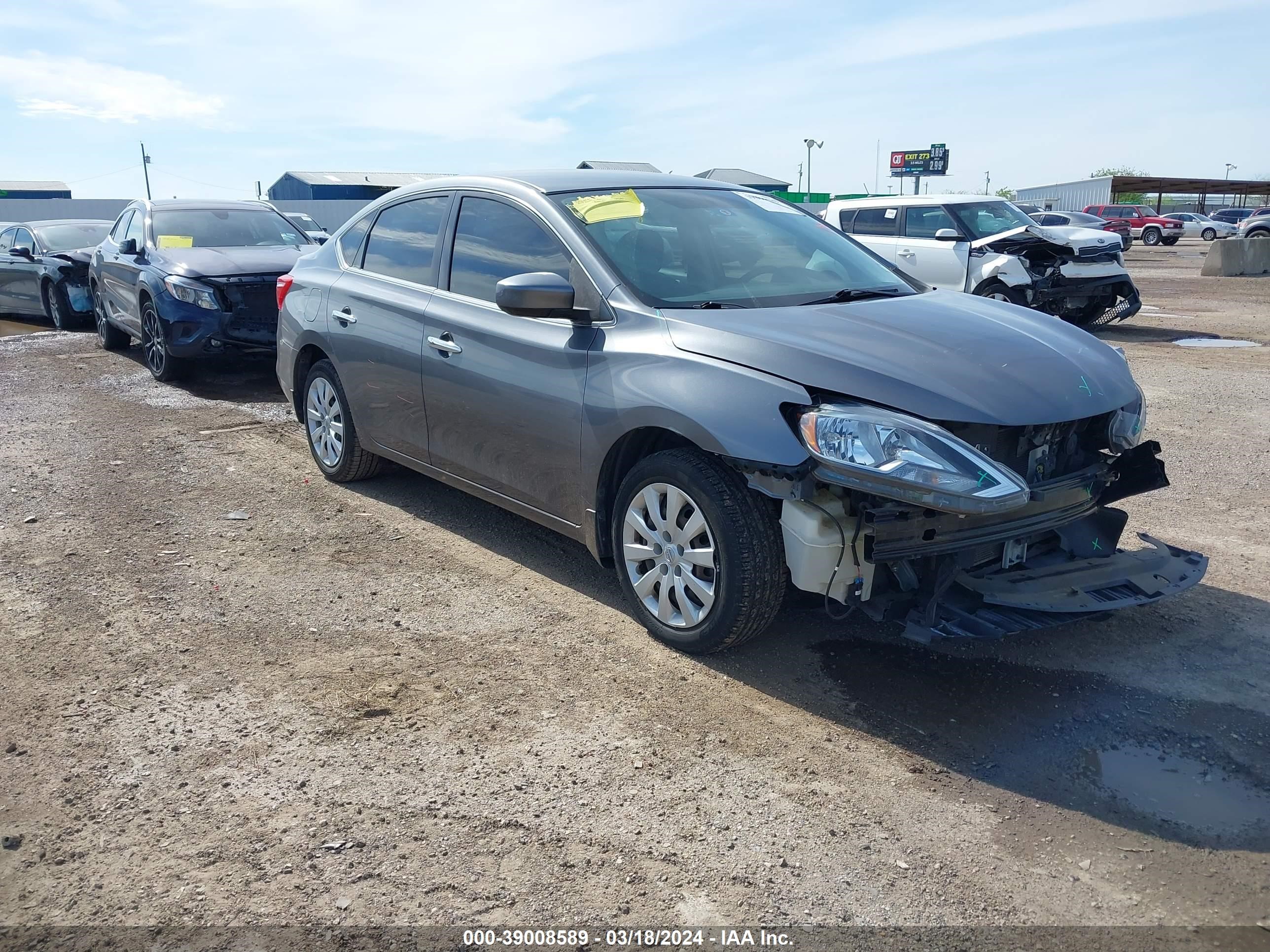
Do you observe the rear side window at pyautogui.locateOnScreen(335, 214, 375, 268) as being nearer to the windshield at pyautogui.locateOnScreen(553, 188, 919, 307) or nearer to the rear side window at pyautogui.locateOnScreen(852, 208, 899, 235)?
the windshield at pyautogui.locateOnScreen(553, 188, 919, 307)

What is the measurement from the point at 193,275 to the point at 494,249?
5.53 meters

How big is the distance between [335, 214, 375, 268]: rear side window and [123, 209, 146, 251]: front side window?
193 inches

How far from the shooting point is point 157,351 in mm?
9750

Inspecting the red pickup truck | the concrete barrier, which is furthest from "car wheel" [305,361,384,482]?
the red pickup truck

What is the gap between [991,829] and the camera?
2.86 m

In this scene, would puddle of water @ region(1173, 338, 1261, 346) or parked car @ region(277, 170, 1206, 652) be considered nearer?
parked car @ region(277, 170, 1206, 652)

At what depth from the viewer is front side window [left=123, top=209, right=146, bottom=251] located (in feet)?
33.2

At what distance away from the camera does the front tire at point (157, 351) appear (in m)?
9.48

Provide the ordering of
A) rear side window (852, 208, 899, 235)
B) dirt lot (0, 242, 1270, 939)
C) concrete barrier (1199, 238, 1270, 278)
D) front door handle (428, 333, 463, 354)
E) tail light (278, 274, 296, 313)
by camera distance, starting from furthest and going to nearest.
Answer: concrete barrier (1199, 238, 1270, 278) → rear side window (852, 208, 899, 235) → tail light (278, 274, 296, 313) → front door handle (428, 333, 463, 354) → dirt lot (0, 242, 1270, 939)

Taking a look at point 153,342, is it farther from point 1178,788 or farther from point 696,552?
point 1178,788

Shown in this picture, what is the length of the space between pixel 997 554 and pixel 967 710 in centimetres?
56

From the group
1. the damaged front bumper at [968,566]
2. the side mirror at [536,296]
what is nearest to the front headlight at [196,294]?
the side mirror at [536,296]

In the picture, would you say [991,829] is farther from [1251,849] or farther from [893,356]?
[893,356]

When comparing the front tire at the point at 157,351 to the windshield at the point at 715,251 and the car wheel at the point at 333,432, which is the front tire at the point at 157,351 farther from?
the windshield at the point at 715,251
